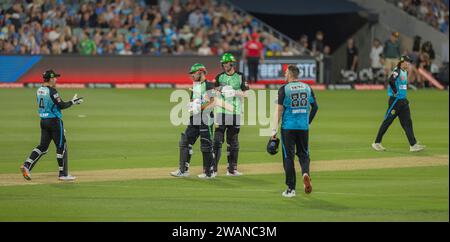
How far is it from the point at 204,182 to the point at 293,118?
2.62 meters

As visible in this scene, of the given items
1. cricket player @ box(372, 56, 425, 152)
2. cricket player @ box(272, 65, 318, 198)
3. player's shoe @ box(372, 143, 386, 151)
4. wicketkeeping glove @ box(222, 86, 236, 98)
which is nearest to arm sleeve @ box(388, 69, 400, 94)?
cricket player @ box(372, 56, 425, 152)

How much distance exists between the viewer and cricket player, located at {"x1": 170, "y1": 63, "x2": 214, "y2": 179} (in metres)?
17.8

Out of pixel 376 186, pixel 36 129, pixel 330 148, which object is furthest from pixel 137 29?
pixel 376 186

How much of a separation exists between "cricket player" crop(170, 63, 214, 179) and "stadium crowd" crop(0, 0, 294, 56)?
2223cm

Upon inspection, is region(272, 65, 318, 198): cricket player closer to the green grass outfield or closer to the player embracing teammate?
the green grass outfield

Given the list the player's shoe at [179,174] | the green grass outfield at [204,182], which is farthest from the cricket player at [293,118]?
the player's shoe at [179,174]

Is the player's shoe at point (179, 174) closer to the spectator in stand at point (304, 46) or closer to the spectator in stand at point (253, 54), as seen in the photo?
the spectator in stand at point (253, 54)

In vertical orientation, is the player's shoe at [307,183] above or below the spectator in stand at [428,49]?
below

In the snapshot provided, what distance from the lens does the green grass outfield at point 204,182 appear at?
14383mm

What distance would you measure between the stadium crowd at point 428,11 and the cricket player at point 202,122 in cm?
2926

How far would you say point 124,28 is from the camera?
41219 mm

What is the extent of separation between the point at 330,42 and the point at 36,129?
22697 mm

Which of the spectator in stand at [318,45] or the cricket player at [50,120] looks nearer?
the cricket player at [50,120]

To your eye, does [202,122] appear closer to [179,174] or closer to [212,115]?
[212,115]
